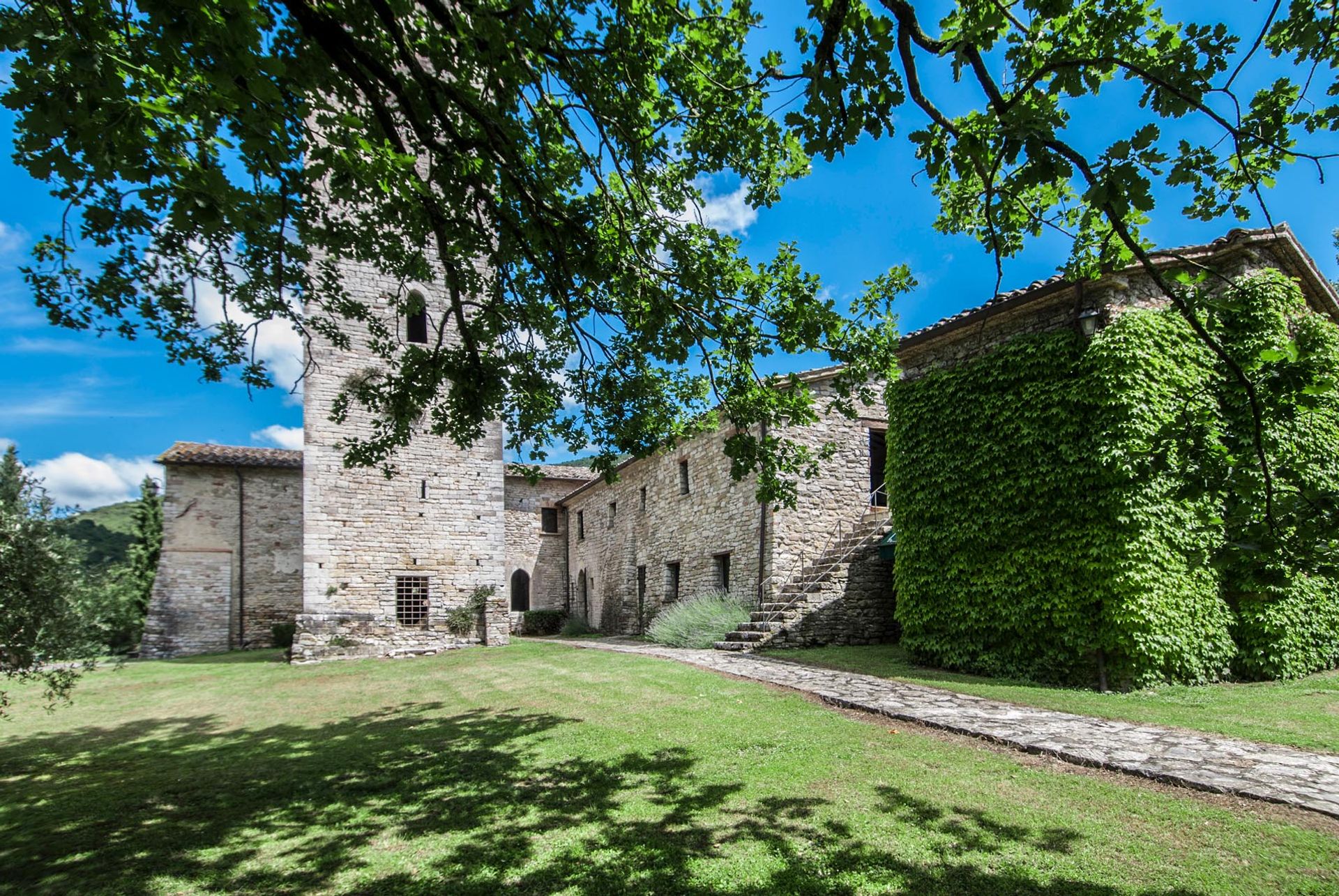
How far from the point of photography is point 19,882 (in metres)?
3.58

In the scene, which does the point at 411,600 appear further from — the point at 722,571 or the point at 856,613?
the point at 856,613

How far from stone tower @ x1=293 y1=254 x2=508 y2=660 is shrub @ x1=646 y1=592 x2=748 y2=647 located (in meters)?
4.62

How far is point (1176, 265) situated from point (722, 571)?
11.4 metres

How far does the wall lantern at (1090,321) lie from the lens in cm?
876

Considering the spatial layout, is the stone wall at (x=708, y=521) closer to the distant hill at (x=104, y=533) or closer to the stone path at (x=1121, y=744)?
the stone path at (x=1121, y=744)

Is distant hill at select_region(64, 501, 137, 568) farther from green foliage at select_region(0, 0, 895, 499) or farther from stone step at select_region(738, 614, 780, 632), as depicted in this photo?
stone step at select_region(738, 614, 780, 632)

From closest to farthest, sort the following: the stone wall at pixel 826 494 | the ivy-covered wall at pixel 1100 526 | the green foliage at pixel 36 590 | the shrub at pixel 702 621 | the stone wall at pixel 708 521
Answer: the green foliage at pixel 36 590
the ivy-covered wall at pixel 1100 526
the shrub at pixel 702 621
the stone wall at pixel 826 494
the stone wall at pixel 708 521

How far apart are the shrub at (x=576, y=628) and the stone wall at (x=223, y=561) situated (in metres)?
8.88

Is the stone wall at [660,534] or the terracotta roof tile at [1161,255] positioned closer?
the terracotta roof tile at [1161,255]

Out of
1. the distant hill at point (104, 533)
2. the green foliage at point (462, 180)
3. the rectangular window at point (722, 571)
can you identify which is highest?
the green foliage at point (462, 180)

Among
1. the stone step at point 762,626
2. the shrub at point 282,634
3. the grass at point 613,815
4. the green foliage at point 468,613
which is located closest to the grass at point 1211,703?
the grass at point 613,815

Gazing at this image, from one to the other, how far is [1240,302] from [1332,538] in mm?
1016

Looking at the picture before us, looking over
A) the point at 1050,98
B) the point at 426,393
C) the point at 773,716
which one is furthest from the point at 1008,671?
the point at 426,393

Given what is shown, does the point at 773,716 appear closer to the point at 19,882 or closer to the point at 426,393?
the point at 426,393
